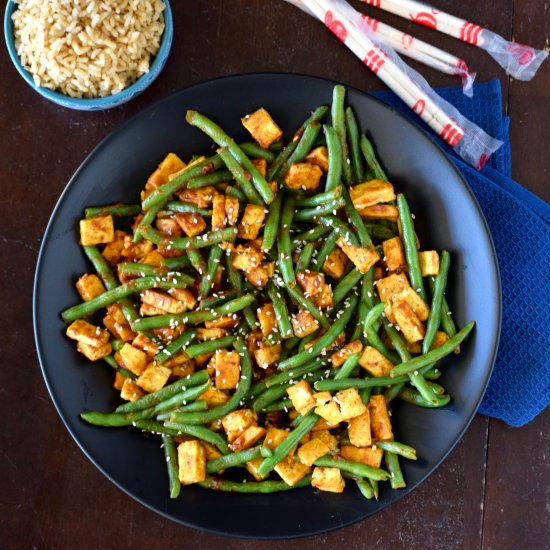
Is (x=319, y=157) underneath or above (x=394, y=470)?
above

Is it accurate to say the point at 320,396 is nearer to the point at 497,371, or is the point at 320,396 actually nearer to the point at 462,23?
the point at 497,371

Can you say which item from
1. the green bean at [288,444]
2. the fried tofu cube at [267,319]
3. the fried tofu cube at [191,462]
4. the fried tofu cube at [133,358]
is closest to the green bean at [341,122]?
the fried tofu cube at [267,319]

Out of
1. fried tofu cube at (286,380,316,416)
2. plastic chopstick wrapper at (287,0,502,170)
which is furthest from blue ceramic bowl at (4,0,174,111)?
fried tofu cube at (286,380,316,416)

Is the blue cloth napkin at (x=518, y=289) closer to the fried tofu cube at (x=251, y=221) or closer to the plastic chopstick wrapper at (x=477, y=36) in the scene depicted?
the plastic chopstick wrapper at (x=477, y=36)

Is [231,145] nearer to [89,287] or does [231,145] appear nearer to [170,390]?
[89,287]

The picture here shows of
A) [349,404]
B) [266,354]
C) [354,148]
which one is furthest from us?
[354,148]

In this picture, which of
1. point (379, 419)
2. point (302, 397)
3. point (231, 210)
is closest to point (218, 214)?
point (231, 210)
